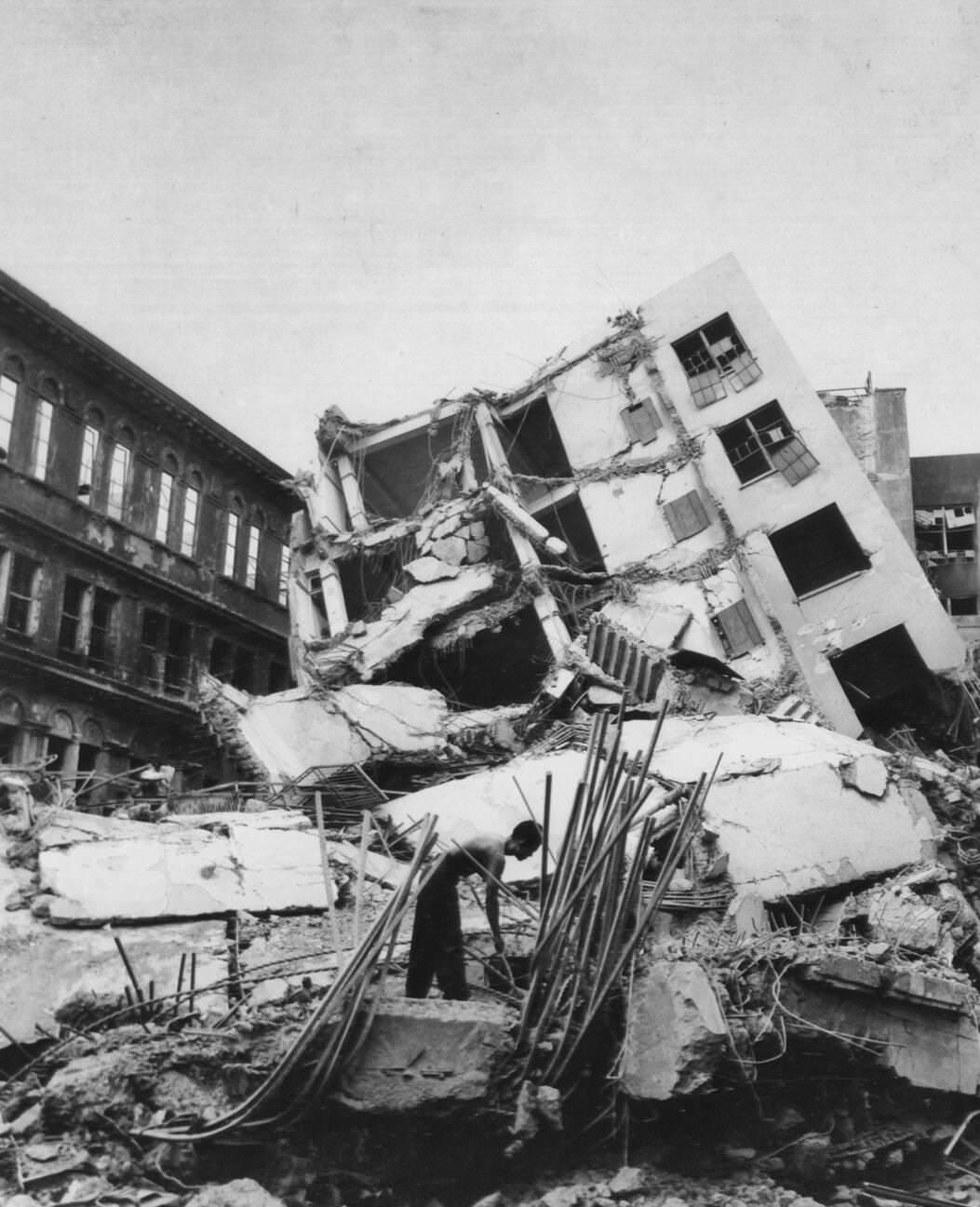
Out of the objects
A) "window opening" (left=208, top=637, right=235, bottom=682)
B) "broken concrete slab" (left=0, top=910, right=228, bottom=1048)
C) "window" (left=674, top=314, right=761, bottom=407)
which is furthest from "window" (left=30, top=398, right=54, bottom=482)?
"broken concrete slab" (left=0, top=910, right=228, bottom=1048)

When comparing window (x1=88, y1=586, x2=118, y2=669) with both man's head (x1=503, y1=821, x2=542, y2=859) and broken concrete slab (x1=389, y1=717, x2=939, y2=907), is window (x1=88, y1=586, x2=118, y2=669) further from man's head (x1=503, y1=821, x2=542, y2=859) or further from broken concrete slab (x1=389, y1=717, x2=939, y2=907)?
man's head (x1=503, y1=821, x2=542, y2=859)

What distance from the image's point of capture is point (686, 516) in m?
20.3

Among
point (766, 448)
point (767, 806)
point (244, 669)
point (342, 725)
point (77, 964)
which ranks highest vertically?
point (766, 448)

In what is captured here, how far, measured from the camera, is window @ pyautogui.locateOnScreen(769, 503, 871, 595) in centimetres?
2056

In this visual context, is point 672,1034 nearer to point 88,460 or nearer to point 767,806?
point 767,806

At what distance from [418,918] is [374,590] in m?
17.4

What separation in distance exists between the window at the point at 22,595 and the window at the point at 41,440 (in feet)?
6.03

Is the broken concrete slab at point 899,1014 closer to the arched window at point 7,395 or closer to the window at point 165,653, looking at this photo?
the arched window at point 7,395

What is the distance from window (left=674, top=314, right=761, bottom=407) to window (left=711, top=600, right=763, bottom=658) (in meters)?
4.86

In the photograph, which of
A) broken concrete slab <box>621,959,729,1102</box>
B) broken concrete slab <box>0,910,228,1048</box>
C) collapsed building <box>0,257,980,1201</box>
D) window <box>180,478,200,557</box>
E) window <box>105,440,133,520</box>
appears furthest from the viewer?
window <box>180,478,200,557</box>

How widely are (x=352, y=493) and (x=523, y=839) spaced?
17126 millimetres

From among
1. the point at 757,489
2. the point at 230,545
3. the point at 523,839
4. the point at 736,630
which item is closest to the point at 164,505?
the point at 230,545

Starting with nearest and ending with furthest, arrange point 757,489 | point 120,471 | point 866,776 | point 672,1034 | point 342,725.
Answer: point 672,1034 < point 866,776 < point 342,725 < point 757,489 < point 120,471

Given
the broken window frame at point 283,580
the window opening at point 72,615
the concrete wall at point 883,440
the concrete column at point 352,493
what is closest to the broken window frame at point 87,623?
the window opening at point 72,615
